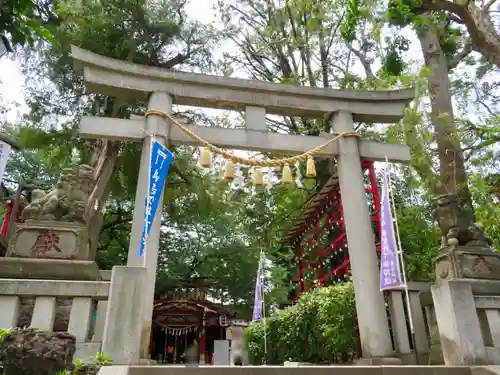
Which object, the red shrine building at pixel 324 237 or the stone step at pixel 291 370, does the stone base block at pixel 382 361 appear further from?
the red shrine building at pixel 324 237

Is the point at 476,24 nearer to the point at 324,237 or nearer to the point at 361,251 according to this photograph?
the point at 361,251

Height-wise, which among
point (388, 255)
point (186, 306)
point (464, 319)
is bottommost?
point (464, 319)

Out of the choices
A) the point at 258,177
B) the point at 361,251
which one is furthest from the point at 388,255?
the point at 258,177

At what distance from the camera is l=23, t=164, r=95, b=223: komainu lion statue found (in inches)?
227

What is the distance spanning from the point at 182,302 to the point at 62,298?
1419 cm

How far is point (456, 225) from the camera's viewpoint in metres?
6.97

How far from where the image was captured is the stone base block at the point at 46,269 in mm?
5211

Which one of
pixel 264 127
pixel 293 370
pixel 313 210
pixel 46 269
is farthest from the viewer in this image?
pixel 313 210

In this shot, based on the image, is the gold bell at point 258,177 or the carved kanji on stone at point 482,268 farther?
the gold bell at point 258,177

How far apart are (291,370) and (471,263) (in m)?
3.80

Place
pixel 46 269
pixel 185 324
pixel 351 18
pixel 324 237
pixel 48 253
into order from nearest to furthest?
pixel 46 269 → pixel 48 253 → pixel 351 18 → pixel 324 237 → pixel 185 324

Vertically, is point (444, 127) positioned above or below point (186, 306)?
above

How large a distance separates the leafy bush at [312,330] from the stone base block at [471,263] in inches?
73.7

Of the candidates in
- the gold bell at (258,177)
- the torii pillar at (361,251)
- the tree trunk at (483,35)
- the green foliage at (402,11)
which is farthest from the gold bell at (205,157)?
the tree trunk at (483,35)
